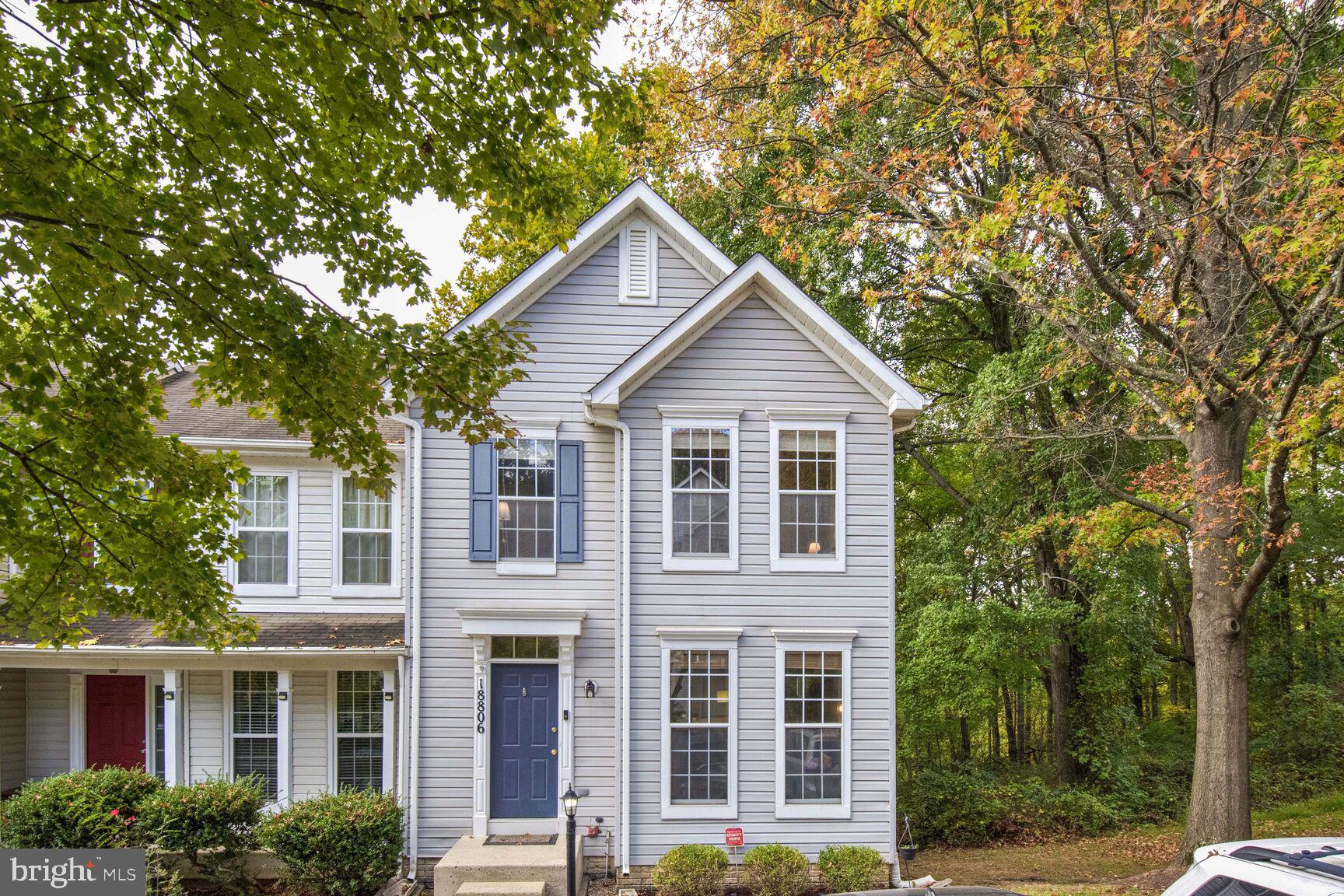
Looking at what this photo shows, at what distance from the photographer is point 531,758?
432 inches

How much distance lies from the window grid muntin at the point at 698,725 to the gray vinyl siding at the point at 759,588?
203mm

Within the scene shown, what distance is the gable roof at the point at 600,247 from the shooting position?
1144 cm

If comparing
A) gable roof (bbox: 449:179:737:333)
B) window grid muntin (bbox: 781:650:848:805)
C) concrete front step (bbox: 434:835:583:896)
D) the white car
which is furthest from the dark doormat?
the white car

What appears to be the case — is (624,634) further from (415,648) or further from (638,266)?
(638,266)

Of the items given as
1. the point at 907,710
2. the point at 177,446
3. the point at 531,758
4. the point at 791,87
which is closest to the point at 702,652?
the point at 531,758

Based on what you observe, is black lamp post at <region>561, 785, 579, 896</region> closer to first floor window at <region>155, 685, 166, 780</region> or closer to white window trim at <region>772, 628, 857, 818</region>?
white window trim at <region>772, 628, 857, 818</region>

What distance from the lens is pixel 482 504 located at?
1123 centimetres

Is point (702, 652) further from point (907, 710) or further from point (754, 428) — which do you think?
point (907, 710)

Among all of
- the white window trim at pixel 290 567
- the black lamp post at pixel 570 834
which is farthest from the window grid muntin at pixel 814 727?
the white window trim at pixel 290 567

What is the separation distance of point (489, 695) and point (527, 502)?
2.69 m

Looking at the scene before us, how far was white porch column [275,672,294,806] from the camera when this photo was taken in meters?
11.9

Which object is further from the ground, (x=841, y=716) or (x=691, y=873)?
(x=841, y=716)

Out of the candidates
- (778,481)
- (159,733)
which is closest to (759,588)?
(778,481)

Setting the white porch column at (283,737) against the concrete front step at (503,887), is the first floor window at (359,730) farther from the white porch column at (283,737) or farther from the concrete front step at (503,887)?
the concrete front step at (503,887)
